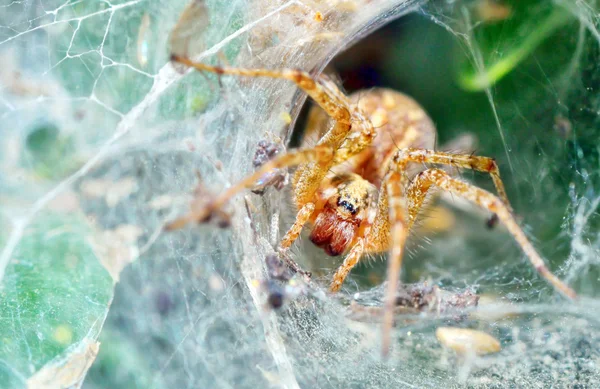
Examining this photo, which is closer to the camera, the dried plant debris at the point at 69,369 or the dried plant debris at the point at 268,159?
the dried plant debris at the point at 69,369

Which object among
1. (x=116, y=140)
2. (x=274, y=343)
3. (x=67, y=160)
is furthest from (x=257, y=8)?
(x=274, y=343)

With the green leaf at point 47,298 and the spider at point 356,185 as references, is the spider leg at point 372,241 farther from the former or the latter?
the green leaf at point 47,298

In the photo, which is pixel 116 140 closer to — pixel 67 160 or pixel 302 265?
pixel 67 160

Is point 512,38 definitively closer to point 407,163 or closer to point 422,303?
point 407,163

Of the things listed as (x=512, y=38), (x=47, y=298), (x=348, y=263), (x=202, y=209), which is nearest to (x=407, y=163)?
(x=348, y=263)

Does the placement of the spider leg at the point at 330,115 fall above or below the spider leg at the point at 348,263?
above

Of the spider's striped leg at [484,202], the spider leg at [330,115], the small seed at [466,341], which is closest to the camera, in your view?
the spider's striped leg at [484,202]

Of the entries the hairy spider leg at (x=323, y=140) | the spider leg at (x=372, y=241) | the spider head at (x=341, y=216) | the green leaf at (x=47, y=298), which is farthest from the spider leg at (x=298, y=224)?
the green leaf at (x=47, y=298)
